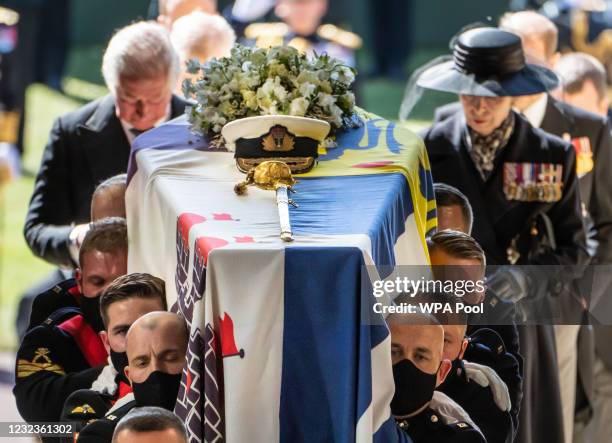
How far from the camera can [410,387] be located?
5.00 m

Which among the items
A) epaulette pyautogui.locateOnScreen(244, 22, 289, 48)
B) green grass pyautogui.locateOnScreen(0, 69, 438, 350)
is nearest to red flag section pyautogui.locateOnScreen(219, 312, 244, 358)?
green grass pyautogui.locateOnScreen(0, 69, 438, 350)

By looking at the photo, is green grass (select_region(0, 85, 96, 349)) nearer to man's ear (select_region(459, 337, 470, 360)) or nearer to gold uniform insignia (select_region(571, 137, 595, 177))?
gold uniform insignia (select_region(571, 137, 595, 177))

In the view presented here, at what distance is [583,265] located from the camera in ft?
23.7

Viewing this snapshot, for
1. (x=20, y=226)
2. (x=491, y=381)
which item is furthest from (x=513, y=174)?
(x=20, y=226)

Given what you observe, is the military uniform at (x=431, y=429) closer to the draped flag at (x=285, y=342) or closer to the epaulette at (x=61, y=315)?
the draped flag at (x=285, y=342)

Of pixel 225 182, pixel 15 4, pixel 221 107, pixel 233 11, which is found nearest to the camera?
pixel 225 182

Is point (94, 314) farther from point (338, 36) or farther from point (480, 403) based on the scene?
point (338, 36)

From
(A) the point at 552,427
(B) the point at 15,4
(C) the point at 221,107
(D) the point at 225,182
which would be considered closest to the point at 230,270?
(D) the point at 225,182

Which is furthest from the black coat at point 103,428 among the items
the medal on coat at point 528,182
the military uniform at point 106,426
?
the medal on coat at point 528,182

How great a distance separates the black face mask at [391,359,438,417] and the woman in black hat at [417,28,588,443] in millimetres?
2000

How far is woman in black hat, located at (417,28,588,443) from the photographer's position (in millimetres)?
7031

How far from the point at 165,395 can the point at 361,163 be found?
122cm

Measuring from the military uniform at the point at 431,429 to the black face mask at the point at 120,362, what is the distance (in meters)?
0.73

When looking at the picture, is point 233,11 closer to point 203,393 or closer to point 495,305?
point 495,305
